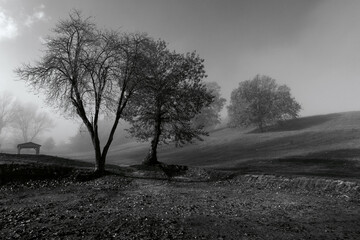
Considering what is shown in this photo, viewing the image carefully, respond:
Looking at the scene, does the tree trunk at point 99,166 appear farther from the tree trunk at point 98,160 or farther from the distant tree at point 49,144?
the distant tree at point 49,144

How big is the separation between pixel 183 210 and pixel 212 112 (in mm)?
69358

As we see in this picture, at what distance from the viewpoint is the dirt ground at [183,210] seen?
392 inches

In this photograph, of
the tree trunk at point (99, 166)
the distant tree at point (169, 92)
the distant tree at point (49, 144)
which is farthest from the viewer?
the distant tree at point (49, 144)

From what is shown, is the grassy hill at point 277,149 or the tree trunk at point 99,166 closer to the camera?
the tree trunk at point 99,166

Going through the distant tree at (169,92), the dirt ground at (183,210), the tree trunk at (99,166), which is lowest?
the dirt ground at (183,210)

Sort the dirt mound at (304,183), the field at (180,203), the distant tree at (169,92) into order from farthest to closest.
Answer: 1. the distant tree at (169,92)
2. the dirt mound at (304,183)
3. the field at (180,203)

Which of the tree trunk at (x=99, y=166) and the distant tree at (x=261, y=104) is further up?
the distant tree at (x=261, y=104)

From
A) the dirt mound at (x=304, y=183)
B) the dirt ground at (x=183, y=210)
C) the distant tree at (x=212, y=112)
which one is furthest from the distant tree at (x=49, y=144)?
the dirt mound at (x=304, y=183)

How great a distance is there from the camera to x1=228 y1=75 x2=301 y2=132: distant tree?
61875 millimetres

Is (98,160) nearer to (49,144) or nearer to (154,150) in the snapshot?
Answer: (154,150)

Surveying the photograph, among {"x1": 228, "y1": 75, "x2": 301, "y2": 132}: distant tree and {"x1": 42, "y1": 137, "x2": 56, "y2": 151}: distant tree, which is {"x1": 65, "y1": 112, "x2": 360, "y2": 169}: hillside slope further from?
{"x1": 42, "y1": 137, "x2": 56, "y2": 151}: distant tree

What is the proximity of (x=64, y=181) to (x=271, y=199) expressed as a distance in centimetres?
1645

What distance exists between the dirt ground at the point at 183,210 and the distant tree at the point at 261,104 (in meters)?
43.0

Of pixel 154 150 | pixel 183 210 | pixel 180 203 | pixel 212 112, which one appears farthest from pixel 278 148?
pixel 212 112
